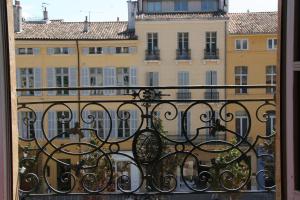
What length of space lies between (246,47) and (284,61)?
22188 mm

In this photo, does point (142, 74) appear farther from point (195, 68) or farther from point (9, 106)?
point (9, 106)

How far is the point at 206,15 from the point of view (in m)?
23.7

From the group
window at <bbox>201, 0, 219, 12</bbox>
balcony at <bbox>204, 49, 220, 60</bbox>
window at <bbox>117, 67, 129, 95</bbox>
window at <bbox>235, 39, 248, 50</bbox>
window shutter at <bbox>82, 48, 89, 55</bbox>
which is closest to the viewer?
window at <bbox>235, 39, 248, 50</bbox>

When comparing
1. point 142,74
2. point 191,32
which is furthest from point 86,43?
point 191,32

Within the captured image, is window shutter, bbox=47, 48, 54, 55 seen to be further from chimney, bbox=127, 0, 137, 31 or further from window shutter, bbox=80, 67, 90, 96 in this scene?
chimney, bbox=127, 0, 137, 31

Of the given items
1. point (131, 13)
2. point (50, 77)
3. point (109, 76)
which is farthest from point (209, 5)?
point (50, 77)

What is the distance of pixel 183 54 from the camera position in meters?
23.5

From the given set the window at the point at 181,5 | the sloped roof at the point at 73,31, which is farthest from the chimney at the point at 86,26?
the window at the point at 181,5

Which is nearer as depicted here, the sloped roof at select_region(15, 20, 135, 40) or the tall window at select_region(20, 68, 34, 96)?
the sloped roof at select_region(15, 20, 135, 40)

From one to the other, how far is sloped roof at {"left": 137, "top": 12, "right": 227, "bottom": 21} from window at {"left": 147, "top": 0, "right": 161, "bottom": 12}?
426 mm

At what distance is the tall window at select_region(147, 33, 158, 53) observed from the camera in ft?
77.0

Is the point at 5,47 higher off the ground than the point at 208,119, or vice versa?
the point at 5,47

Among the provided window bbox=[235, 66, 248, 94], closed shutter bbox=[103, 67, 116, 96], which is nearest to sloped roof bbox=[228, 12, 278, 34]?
window bbox=[235, 66, 248, 94]

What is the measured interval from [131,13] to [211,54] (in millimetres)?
4276
